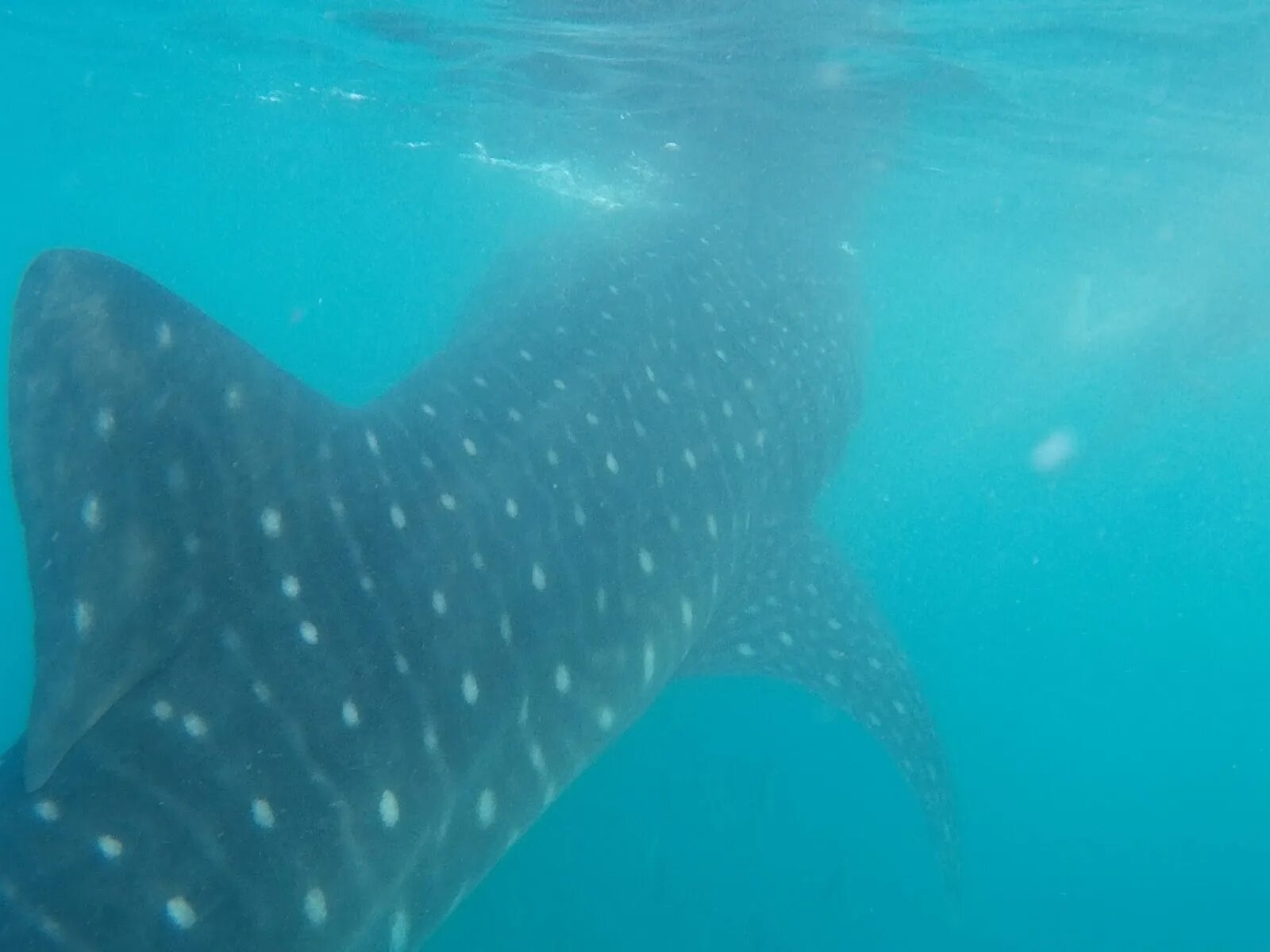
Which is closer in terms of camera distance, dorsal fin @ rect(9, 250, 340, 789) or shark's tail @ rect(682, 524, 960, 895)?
dorsal fin @ rect(9, 250, 340, 789)

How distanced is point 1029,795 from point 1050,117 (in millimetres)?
11094

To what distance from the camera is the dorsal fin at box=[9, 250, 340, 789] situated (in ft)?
7.95

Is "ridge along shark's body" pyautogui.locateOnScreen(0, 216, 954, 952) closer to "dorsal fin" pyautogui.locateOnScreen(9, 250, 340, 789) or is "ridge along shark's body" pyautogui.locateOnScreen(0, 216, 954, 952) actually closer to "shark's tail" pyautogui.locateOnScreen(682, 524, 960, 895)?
"dorsal fin" pyautogui.locateOnScreen(9, 250, 340, 789)

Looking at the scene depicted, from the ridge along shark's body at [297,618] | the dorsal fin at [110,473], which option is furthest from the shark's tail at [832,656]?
the dorsal fin at [110,473]

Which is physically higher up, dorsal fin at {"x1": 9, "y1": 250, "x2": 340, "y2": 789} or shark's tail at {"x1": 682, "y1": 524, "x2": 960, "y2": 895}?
dorsal fin at {"x1": 9, "y1": 250, "x2": 340, "y2": 789}

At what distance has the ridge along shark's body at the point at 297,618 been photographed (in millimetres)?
2326

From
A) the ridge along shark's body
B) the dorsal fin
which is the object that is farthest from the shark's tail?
the dorsal fin

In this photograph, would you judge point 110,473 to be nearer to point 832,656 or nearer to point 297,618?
point 297,618

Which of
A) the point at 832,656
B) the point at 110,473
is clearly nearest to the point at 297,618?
the point at 110,473

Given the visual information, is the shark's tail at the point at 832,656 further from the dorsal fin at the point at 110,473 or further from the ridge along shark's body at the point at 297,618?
the dorsal fin at the point at 110,473

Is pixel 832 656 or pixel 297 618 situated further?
pixel 832 656

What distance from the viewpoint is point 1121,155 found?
48.4 feet

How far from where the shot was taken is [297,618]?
2783mm

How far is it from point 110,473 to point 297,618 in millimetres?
655
